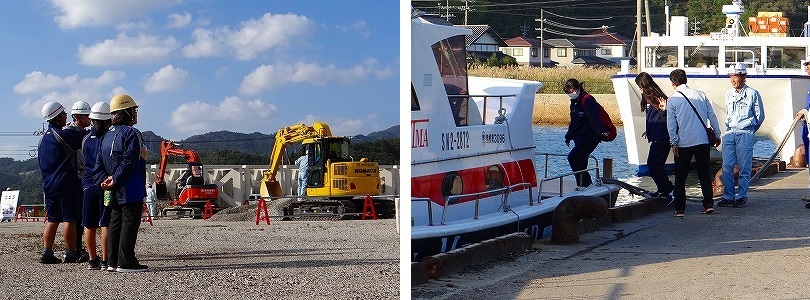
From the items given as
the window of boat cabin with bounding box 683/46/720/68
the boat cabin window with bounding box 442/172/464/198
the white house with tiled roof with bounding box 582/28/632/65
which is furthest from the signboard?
the boat cabin window with bounding box 442/172/464/198

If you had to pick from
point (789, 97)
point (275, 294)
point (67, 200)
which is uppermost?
point (789, 97)

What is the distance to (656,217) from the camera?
7.48m

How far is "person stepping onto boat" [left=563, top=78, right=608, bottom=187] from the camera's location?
7304 mm

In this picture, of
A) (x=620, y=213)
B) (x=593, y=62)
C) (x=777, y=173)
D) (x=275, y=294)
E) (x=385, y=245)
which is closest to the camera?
(x=275, y=294)

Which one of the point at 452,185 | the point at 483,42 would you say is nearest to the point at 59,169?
the point at 452,185

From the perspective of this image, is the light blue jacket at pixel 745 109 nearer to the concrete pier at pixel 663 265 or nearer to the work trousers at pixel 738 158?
the work trousers at pixel 738 158

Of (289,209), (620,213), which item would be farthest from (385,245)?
(289,209)

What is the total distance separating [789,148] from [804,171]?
536 centimetres

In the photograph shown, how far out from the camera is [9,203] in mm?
21922

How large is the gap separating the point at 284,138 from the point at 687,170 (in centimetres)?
1192

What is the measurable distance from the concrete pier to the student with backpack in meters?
0.63

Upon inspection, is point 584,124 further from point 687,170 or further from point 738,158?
point 738,158

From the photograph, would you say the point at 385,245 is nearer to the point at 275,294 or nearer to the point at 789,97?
the point at 275,294

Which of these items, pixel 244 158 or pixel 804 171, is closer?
pixel 804 171
